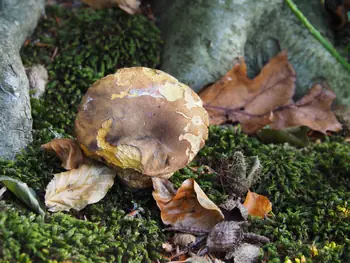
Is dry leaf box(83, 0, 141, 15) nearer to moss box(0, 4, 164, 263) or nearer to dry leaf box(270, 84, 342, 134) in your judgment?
moss box(0, 4, 164, 263)

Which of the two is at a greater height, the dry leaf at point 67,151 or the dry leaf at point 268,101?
the dry leaf at point 268,101

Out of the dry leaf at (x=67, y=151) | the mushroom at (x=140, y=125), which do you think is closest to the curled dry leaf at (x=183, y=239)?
the mushroom at (x=140, y=125)

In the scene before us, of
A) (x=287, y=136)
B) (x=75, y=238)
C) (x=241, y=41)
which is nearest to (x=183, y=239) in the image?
(x=75, y=238)

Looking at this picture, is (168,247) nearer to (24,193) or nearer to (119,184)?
(119,184)

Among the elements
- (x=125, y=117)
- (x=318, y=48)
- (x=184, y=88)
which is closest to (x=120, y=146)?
(x=125, y=117)

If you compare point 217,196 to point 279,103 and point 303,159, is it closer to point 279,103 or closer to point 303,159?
point 303,159

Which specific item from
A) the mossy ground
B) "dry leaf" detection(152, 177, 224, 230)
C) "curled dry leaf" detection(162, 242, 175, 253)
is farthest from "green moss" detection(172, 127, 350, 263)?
"curled dry leaf" detection(162, 242, 175, 253)

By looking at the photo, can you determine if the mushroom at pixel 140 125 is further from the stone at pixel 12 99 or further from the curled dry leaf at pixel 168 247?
the stone at pixel 12 99
